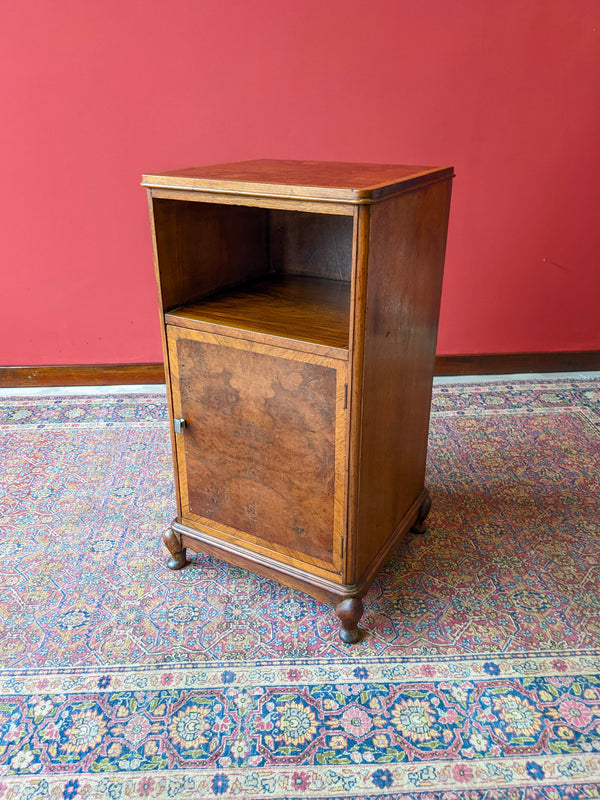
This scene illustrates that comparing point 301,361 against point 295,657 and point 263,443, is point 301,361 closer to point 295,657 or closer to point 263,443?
point 263,443

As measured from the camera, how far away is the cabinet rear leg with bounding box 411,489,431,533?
2.18 meters

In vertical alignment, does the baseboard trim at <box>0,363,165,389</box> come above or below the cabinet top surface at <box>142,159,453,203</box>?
below

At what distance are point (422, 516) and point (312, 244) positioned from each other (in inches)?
38.4

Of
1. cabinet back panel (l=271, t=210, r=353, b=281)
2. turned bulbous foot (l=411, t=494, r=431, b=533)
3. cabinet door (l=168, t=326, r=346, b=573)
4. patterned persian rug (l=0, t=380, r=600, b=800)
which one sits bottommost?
patterned persian rug (l=0, t=380, r=600, b=800)

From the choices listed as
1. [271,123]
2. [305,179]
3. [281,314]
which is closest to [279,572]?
[281,314]

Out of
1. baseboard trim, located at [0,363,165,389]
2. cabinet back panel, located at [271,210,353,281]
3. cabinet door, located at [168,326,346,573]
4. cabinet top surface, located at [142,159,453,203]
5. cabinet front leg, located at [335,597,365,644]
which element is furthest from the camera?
baseboard trim, located at [0,363,165,389]

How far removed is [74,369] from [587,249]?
8.71ft

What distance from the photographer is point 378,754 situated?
1448 millimetres

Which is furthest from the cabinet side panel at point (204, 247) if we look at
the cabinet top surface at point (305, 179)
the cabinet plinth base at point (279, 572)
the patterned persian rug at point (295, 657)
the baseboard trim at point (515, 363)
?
the baseboard trim at point (515, 363)

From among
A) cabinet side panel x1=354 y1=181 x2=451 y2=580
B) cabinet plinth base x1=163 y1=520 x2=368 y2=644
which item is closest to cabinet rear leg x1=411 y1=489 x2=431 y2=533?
cabinet side panel x1=354 y1=181 x2=451 y2=580

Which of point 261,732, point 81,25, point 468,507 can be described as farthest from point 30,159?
point 261,732

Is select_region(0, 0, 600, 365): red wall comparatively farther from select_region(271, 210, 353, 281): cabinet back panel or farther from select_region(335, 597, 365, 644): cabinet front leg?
select_region(335, 597, 365, 644): cabinet front leg

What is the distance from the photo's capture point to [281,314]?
68.0 inches

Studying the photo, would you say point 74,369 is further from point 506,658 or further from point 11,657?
point 506,658
